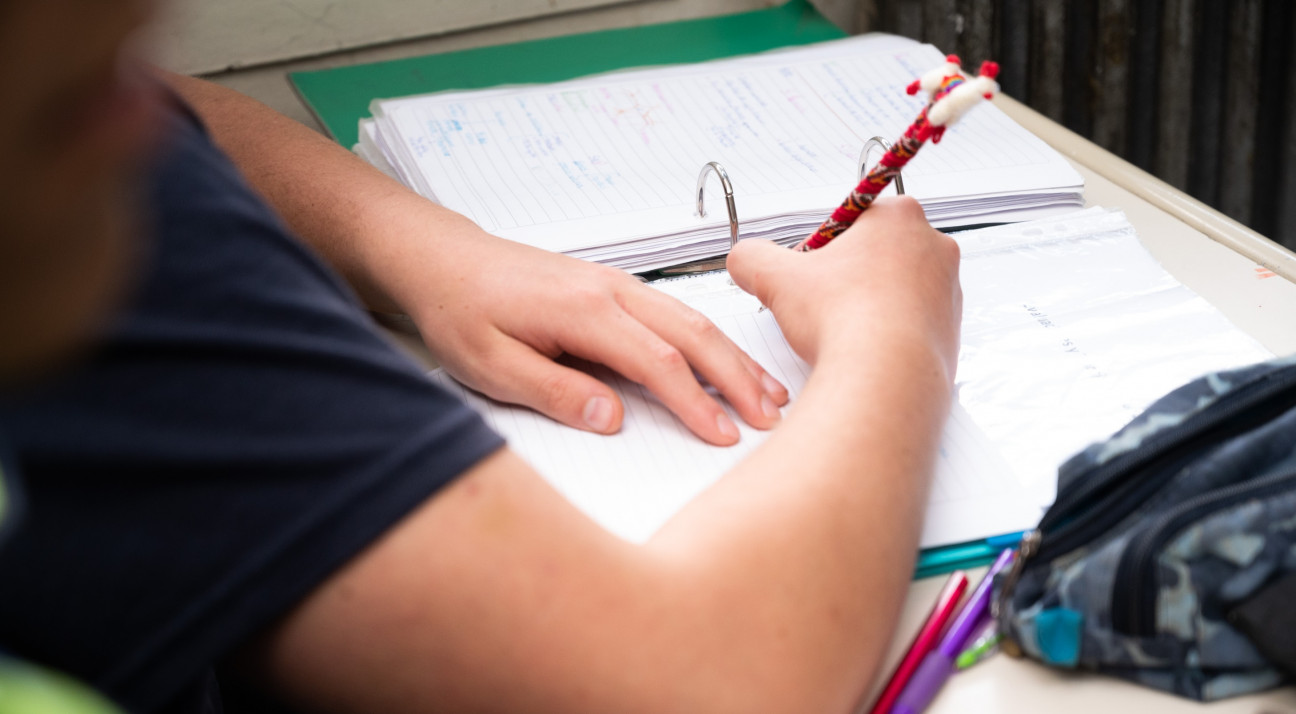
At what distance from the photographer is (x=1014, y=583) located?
509 millimetres

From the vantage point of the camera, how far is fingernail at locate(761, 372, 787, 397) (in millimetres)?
653

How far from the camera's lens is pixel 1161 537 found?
1.54 ft

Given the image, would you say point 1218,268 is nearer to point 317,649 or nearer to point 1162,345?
point 1162,345

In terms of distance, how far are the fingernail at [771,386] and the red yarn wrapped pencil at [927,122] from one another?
0.10 meters

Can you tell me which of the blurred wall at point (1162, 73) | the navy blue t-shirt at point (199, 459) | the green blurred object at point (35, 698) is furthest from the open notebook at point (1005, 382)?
the blurred wall at point (1162, 73)

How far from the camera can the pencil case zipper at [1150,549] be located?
0.47 m

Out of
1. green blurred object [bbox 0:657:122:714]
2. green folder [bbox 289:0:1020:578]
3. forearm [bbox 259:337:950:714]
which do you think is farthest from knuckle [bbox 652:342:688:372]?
green folder [bbox 289:0:1020:578]

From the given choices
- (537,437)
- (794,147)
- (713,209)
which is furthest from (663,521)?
(794,147)

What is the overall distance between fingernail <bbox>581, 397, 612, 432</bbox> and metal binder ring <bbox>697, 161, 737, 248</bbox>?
0.22m

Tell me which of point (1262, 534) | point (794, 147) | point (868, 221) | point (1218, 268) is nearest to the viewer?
point (1262, 534)

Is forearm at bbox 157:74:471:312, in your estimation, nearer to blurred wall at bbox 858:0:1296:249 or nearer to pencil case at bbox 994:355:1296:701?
pencil case at bbox 994:355:1296:701

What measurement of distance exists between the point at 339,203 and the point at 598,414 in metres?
0.32

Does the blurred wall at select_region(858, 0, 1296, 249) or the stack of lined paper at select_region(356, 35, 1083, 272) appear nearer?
the stack of lined paper at select_region(356, 35, 1083, 272)

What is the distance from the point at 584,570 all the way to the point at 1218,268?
24.5 inches
